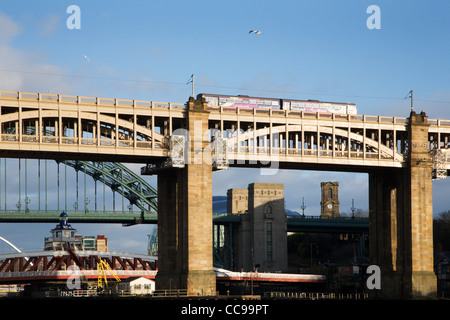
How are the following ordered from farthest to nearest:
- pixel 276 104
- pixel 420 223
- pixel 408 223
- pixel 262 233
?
pixel 262 233
pixel 420 223
pixel 408 223
pixel 276 104

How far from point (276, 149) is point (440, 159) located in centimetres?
2717

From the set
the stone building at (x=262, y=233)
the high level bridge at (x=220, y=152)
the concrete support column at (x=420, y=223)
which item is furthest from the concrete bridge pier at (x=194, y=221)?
the stone building at (x=262, y=233)

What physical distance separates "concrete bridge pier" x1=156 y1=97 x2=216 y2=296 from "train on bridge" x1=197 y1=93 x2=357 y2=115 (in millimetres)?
4592

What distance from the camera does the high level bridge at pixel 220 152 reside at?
105875mm

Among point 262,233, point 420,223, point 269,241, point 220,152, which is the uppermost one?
point 220,152

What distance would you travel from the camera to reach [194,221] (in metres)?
109

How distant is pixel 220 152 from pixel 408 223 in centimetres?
3206

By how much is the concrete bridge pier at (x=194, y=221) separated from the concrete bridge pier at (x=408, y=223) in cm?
3088

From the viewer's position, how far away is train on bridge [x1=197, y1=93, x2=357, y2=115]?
116 metres

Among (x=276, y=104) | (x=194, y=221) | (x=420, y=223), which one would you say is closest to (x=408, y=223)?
(x=420, y=223)

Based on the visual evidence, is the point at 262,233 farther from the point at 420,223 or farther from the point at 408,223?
the point at 420,223

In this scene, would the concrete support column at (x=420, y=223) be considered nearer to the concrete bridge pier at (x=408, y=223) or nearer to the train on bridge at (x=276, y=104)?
the concrete bridge pier at (x=408, y=223)

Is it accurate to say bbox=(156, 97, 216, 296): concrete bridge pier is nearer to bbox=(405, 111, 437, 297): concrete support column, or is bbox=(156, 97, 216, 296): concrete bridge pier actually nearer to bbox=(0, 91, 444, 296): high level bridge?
bbox=(0, 91, 444, 296): high level bridge
